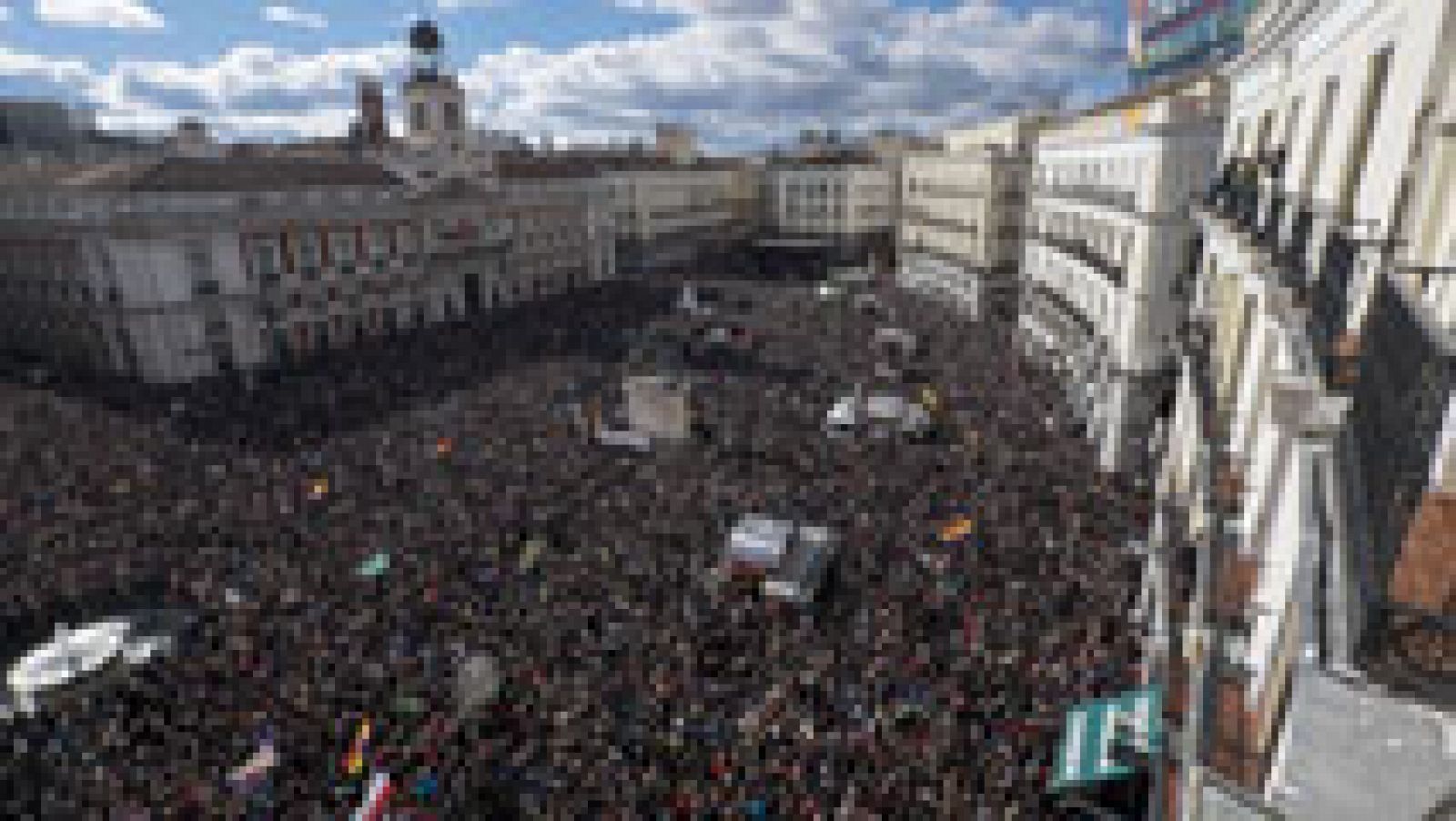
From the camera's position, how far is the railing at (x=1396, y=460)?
14.3ft

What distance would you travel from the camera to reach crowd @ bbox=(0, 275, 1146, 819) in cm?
1338

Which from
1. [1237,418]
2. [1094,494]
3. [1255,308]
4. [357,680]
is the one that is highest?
[1255,308]

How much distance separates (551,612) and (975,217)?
43.7 meters

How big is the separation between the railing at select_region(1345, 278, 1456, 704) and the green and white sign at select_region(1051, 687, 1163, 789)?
734 centimetres

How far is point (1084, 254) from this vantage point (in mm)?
32500

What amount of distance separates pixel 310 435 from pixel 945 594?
84.3 ft

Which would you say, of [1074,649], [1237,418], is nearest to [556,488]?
[1074,649]

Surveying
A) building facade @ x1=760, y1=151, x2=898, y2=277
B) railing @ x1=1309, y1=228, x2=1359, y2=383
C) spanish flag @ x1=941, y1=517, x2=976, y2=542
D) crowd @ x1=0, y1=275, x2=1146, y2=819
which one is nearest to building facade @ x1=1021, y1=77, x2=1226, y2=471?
crowd @ x1=0, y1=275, x2=1146, y2=819

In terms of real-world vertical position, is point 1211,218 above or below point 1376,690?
above

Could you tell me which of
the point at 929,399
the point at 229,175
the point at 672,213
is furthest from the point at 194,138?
the point at 929,399

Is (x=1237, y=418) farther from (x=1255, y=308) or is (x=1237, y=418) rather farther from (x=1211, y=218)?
(x=1211, y=218)

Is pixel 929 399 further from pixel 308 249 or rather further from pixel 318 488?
pixel 308 249

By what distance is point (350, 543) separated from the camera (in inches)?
855

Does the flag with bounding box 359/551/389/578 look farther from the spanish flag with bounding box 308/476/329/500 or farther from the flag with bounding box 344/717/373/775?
the flag with bounding box 344/717/373/775
